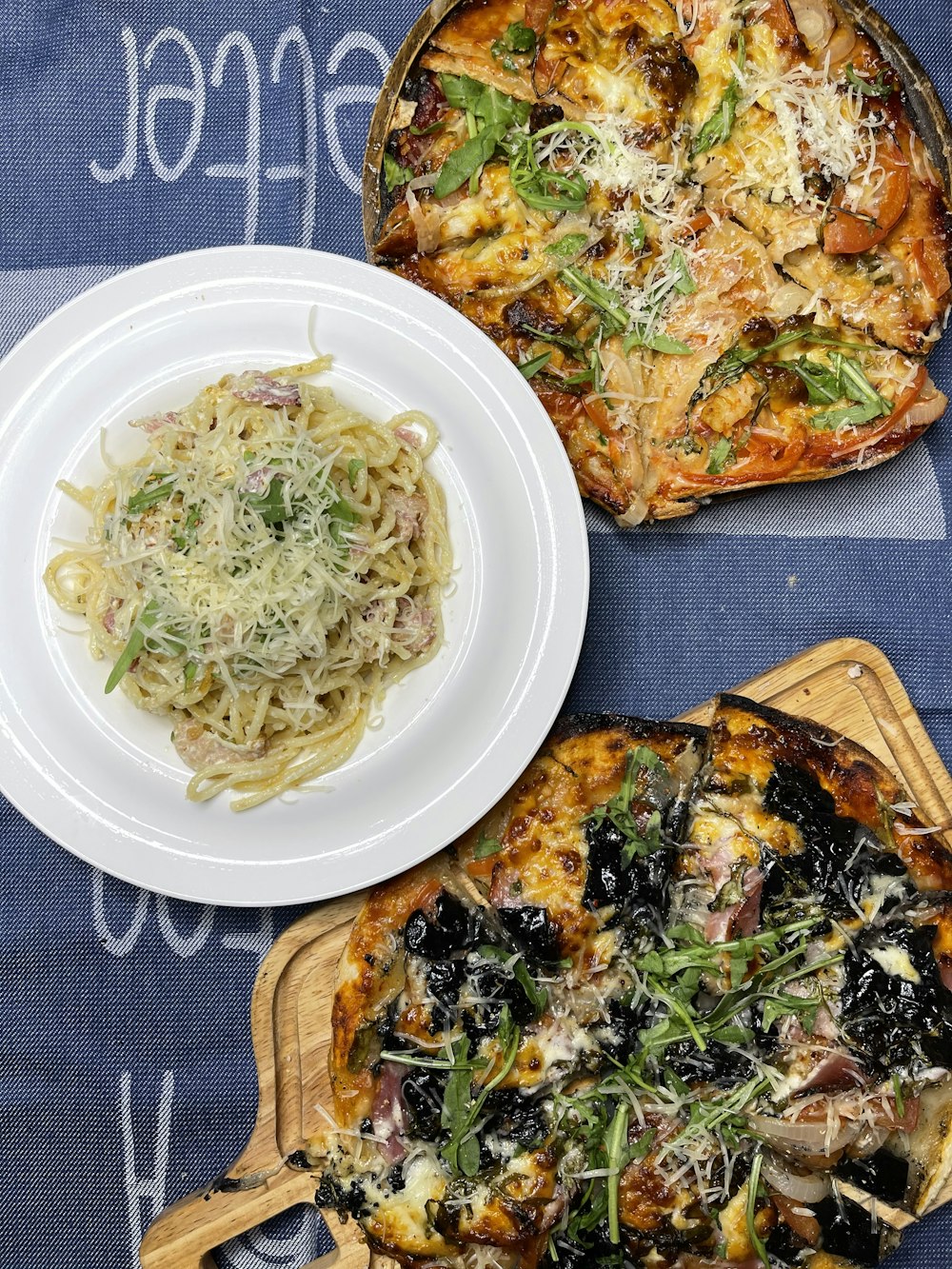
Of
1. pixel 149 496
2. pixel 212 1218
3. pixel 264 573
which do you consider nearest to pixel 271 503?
pixel 264 573

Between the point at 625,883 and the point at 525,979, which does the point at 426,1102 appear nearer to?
the point at 525,979

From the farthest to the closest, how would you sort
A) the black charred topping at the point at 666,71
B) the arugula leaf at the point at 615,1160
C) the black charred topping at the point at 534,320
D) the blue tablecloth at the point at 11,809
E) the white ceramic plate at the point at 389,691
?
the blue tablecloth at the point at 11,809 → the black charred topping at the point at 534,320 → the black charred topping at the point at 666,71 → the white ceramic plate at the point at 389,691 → the arugula leaf at the point at 615,1160

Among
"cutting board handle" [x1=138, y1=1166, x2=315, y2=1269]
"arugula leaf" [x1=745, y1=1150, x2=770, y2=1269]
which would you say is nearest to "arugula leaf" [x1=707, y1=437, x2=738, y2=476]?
"arugula leaf" [x1=745, y1=1150, x2=770, y2=1269]

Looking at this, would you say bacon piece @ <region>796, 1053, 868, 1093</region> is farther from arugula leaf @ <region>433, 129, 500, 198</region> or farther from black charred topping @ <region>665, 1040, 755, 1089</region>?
arugula leaf @ <region>433, 129, 500, 198</region>

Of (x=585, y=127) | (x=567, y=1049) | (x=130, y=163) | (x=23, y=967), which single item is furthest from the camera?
(x=130, y=163)

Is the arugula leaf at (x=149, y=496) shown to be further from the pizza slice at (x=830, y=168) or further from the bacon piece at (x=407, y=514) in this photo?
the pizza slice at (x=830, y=168)

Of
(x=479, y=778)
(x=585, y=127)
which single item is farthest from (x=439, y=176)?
(x=479, y=778)

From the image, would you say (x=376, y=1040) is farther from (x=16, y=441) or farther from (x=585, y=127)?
(x=585, y=127)

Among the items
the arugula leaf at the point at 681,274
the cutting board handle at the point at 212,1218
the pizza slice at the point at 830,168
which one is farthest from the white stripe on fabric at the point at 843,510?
the cutting board handle at the point at 212,1218
